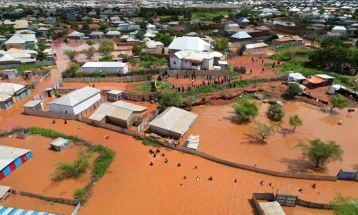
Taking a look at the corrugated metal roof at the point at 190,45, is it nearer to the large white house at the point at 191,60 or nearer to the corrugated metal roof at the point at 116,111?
the large white house at the point at 191,60

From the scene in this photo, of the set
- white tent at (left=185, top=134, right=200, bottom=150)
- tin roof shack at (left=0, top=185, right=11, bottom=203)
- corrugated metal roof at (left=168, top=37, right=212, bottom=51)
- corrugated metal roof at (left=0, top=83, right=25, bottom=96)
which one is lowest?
white tent at (left=185, top=134, right=200, bottom=150)

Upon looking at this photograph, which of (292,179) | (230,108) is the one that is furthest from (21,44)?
(292,179)

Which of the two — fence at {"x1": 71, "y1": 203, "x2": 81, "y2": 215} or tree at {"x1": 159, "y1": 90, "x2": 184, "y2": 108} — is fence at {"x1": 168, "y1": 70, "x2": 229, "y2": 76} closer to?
tree at {"x1": 159, "y1": 90, "x2": 184, "y2": 108}

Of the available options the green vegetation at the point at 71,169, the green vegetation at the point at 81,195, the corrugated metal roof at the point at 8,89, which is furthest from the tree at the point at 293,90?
the corrugated metal roof at the point at 8,89

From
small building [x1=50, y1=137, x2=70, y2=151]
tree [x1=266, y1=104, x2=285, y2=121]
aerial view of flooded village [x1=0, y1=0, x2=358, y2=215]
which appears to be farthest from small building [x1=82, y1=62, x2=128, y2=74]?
tree [x1=266, y1=104, x2=285, y2=121]

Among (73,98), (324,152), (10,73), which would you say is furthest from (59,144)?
(10,73)

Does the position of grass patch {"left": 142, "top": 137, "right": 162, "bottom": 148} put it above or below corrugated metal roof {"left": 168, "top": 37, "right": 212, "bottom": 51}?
below

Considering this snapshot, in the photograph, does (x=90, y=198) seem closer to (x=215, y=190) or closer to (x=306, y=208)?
(x=215, y=190)

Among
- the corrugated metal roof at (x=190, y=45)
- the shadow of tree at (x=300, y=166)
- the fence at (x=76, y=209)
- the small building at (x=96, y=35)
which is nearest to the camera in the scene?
the fence at (x=76, y=209)
